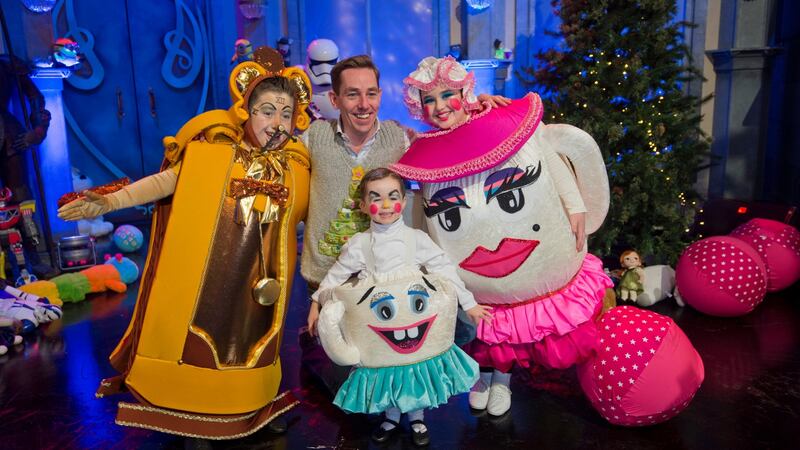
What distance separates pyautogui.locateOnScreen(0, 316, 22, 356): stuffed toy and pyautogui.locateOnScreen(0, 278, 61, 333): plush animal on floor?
7cm

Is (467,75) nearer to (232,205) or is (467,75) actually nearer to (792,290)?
(232,205)

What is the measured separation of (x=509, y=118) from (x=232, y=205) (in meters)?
1.17

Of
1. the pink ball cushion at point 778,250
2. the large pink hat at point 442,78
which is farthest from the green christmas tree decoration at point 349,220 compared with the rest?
the pink ball cushion at point 778,250

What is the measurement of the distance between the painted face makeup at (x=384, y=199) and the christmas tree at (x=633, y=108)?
2.90 meters

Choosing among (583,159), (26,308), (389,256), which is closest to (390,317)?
(389,256)

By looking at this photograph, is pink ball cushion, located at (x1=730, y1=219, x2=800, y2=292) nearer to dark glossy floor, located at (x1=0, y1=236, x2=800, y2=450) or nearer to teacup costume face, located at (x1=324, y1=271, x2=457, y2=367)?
dark glossy floor, located at (x1=0, y1=236, x2=800, y2=450)

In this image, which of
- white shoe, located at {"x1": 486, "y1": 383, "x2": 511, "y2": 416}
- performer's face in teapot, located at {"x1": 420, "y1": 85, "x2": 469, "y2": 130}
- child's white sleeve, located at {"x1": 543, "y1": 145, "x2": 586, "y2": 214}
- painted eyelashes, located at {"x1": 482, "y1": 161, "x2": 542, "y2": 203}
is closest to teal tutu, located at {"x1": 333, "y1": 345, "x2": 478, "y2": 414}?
white shoe, located at {"x1": 486, "y1": 383, "x2": 511, "y2": 416}

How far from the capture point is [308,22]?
26.5ft

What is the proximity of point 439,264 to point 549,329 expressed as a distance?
557 mm

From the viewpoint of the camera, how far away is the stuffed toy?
3.82 meters

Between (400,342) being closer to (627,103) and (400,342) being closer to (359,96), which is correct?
(359,96)

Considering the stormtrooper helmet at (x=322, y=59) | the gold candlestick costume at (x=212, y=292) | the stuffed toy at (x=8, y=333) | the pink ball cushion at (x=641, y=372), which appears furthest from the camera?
the stormtrooper helmet at (x=322, y=59)

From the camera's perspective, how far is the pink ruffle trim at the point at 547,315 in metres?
2.52

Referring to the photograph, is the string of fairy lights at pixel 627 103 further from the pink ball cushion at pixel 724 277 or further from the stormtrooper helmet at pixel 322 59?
the stormtrooper helmet at pixel 322 59
